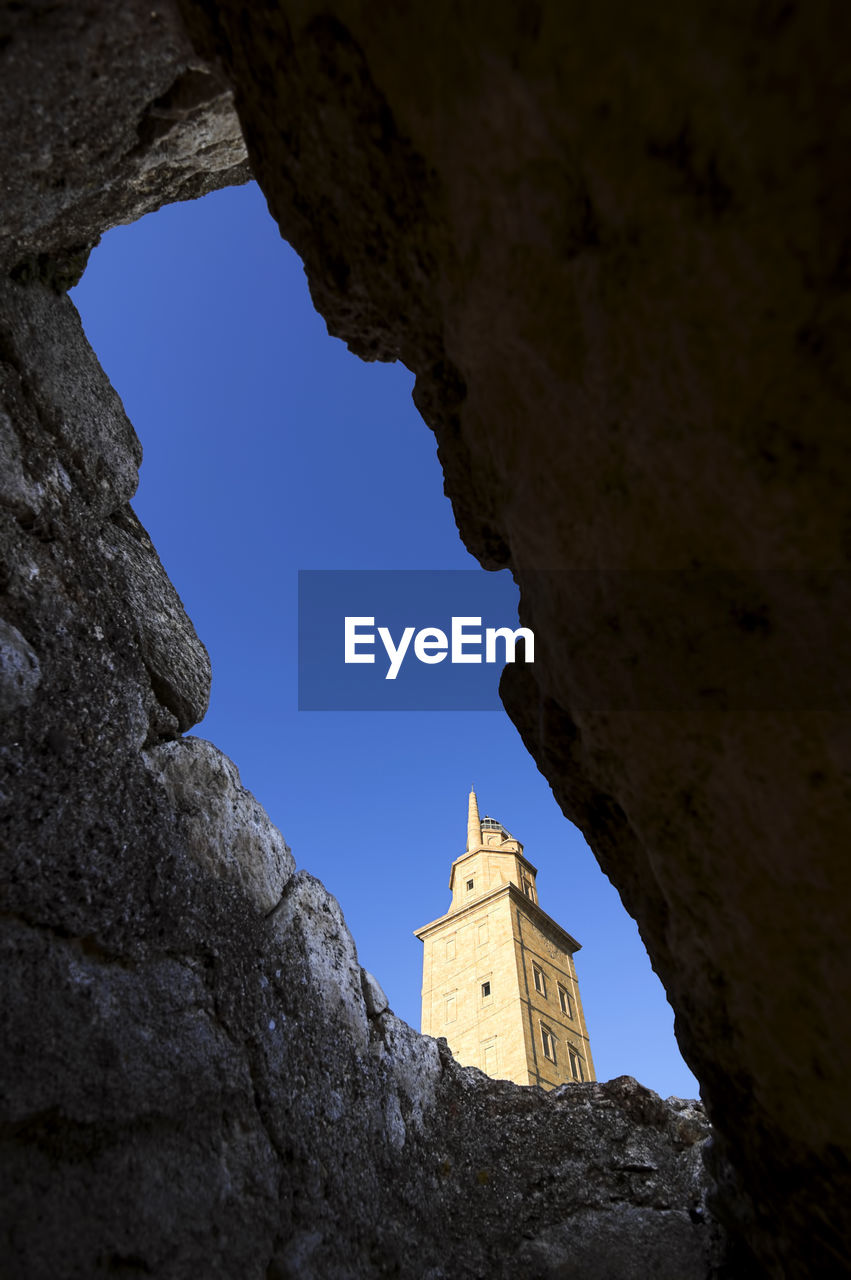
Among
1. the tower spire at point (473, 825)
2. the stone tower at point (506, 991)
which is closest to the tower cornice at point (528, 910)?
the stone tower at point (506, 991)

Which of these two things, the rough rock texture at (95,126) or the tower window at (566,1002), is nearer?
the rough rock texture at (95,126)

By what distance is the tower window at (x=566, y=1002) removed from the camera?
1645cm

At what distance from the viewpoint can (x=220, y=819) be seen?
401 centimetres

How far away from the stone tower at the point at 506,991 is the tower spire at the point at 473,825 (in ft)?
26.5

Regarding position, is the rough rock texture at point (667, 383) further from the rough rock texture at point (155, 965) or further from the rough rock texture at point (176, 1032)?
the rough rock texture at point (176, 1032)

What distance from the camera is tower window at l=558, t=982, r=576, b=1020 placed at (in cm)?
1645

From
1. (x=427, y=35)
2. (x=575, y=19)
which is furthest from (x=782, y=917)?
(x=427, y=35)

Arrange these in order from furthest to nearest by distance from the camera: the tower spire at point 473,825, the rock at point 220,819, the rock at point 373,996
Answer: the tower spire at point 473,825, the rock at point 373,996, the rock at point 220,819

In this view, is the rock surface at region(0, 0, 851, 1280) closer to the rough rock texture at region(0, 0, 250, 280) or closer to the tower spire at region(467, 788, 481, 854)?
the rough rock texture at region(0, 0, 250, 280)

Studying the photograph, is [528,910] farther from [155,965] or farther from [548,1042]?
[155,965]

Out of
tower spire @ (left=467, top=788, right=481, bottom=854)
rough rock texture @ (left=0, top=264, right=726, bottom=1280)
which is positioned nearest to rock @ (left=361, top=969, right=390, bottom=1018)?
rough rock texture @ (left=0, top=264, right=726, bottom=1280)

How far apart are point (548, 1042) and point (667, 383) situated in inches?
656

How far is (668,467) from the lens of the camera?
5.81ft

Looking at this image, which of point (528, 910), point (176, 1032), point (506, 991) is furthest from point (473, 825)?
point (176, 1032)
